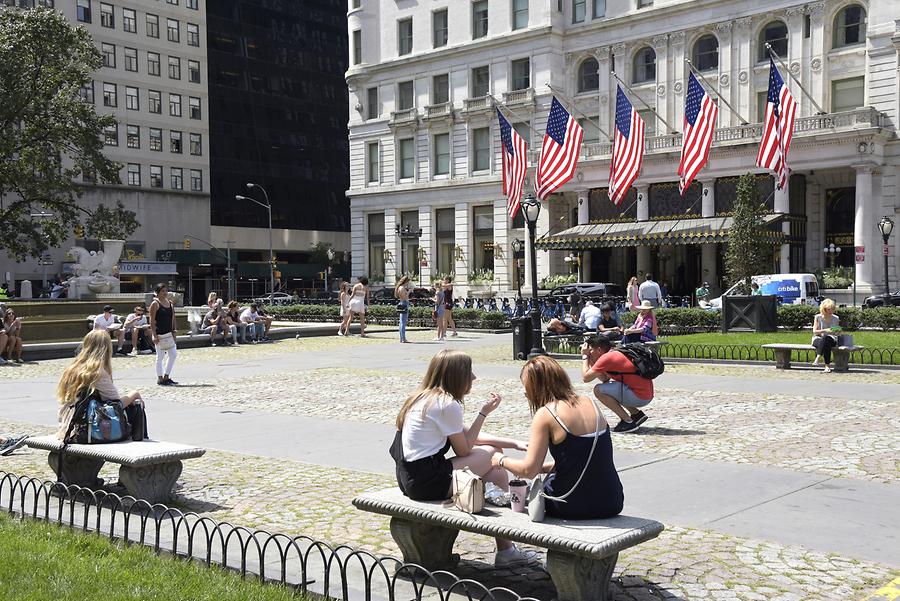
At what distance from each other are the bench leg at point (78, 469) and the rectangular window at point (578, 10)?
55.8m

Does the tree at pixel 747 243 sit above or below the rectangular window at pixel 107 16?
below

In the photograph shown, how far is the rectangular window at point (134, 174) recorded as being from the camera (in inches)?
3115

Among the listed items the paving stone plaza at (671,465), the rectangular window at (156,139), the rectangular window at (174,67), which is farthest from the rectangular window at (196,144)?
the paving stone plaza at (671,465)

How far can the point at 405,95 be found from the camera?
228ft

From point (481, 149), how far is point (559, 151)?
2908 cm

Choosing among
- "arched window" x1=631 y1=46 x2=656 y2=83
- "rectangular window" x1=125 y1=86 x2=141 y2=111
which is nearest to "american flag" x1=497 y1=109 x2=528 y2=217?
"arched window" x1=631 y1=46 x2=656 y2=83

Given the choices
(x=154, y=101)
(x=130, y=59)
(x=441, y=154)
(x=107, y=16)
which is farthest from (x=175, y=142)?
(x=441, y=154)

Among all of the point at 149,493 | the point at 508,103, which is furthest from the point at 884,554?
the point at 508,103

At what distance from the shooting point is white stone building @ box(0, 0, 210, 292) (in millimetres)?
76562

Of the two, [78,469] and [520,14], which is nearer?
[78,469]

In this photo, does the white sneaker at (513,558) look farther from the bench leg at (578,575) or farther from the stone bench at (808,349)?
the stone bench at (808,349)

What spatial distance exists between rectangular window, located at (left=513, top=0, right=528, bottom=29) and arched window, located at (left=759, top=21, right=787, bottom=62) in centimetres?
1558

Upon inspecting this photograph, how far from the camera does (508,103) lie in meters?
62.0

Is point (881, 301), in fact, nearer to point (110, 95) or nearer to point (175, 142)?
point (110, 95)
